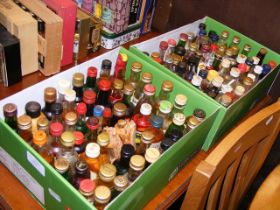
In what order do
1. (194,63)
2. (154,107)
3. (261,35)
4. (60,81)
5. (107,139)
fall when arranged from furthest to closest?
(261,35) < (194,63) < (154,107) < (60,81) < (107,139)

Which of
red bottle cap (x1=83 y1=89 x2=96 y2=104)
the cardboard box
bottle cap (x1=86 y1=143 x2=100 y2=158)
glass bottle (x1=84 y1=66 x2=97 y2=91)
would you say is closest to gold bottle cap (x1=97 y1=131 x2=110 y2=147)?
bottle cap (x1=86 y1=143 x2=100 y2=158)

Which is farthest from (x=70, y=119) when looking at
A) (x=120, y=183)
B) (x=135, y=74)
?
(x=135, y=74)

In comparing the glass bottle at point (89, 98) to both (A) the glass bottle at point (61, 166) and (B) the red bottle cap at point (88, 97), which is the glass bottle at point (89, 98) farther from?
(A) the glass bottle at point (61, 166)

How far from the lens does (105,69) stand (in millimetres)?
1047

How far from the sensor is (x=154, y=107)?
103 centimetres

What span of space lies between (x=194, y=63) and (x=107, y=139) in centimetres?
50

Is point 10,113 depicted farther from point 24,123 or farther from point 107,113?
point 107,113

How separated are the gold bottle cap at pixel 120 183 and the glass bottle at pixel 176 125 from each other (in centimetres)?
21

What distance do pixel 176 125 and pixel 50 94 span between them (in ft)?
1.13

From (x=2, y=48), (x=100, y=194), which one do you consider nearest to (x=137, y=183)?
(x=100, y=194)

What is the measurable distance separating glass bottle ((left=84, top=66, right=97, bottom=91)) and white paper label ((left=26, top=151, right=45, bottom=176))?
12.9 inches

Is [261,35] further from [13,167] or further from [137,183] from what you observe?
[13,167]

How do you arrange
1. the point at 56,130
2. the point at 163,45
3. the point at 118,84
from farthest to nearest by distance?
the point at 163,45 → the point at 118,84 → the point at 56,130

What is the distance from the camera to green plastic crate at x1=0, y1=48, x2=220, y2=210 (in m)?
0.71
